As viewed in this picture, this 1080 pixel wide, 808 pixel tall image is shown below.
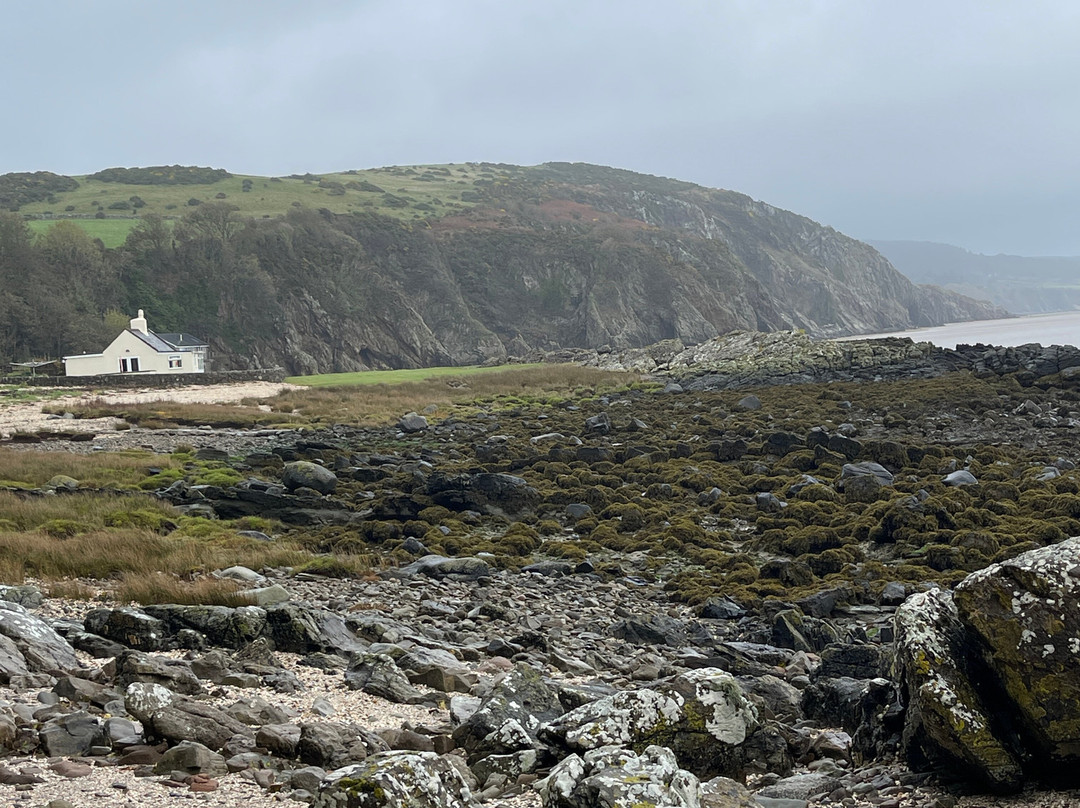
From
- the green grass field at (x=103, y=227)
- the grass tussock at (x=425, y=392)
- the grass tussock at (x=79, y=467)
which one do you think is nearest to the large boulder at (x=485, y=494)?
the grass tussock at (x=79, y=467)

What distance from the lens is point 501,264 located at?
133 metres

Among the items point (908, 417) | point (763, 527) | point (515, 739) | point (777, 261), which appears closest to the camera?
point (515, 739)

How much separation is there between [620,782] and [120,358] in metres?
68.8

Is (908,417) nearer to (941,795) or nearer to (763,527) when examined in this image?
(763,527)

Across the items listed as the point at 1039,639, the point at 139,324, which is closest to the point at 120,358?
the point at 139,324

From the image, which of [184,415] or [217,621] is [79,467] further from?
[217,621]

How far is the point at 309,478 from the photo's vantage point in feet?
85.7

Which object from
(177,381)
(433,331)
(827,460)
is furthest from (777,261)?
(827,460)

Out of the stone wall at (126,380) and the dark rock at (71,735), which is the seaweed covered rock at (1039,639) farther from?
the stone wall at (126,380)

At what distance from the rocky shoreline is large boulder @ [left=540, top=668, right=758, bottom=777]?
2 centimetres

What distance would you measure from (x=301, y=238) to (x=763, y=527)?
98256 mm

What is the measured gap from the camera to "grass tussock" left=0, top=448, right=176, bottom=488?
2533 cm

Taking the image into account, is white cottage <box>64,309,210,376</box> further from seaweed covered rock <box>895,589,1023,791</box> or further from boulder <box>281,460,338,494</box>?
seaweed covered rock <box>895,589,1023,791</box>

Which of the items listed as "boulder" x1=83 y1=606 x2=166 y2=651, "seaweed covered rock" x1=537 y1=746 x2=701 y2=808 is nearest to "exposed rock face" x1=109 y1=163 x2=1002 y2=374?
"boulder" x1=83 y1=606 x2=166 y2=651
